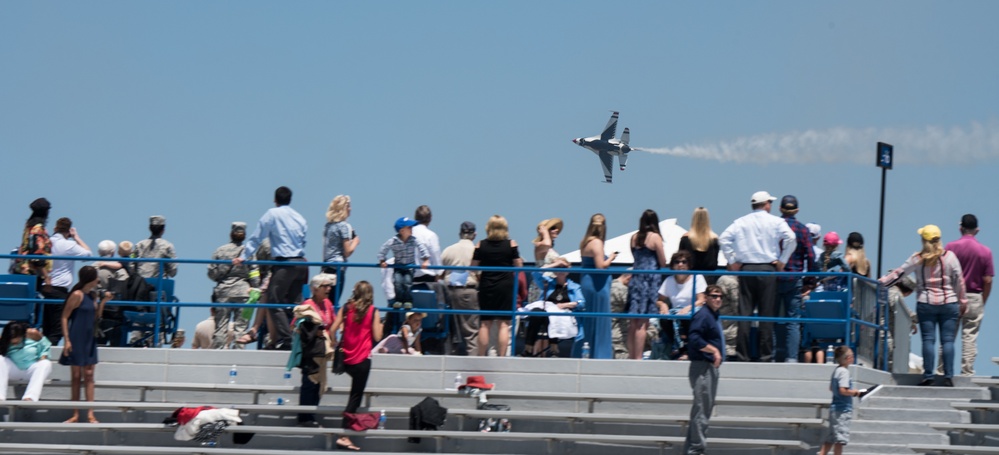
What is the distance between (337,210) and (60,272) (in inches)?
127

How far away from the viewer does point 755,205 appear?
15.7 meters

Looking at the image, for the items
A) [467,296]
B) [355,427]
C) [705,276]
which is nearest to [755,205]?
[705,276]

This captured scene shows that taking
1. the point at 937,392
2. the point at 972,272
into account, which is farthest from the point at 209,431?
the point at 972,272

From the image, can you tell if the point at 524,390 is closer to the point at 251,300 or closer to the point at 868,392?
the point at 868,392

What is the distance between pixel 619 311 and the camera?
16.0m

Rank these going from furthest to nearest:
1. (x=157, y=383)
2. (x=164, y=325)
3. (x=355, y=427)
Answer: (x=164, y=325) < (x=157, y=383) < (x=355, y=427)

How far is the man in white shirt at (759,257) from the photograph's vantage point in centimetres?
1533

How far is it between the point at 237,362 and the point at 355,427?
6.94 ft

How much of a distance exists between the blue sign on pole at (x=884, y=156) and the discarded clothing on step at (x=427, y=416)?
8.17 meters

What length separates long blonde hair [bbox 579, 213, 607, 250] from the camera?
1581 centimetres

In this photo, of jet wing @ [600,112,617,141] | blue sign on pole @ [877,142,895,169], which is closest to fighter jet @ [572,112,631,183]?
jet wing @ [600,112,617,141]

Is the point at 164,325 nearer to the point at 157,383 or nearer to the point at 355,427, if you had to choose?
the point at 157,383

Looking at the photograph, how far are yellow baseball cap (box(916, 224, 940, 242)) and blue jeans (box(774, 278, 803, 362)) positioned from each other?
1.32 metres

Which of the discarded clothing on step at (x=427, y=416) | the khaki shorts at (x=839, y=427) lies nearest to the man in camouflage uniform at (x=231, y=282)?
the discarded clothing on step at (x=427, y=416)
